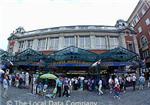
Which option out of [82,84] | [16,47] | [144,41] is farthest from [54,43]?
[144,41]

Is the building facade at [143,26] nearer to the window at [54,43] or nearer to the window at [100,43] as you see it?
the window at [100,43]

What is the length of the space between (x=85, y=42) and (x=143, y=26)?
14.1m

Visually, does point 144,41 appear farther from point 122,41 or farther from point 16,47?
point 16,47

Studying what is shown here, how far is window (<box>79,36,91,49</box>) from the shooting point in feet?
91.7

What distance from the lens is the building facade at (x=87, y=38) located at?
28.1 metres

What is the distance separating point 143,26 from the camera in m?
34.5

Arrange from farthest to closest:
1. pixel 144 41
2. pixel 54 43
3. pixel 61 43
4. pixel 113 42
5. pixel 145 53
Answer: pixel 144 41 → pixel 145 53 → pixel 54 43 → pixel 113 42 → pixel 61 43

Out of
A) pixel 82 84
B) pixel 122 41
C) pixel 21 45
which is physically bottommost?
pixel 82 84

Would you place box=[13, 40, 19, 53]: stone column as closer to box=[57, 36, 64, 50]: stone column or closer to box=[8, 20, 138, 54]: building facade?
box=[8, 20, 138, 54]: building facade

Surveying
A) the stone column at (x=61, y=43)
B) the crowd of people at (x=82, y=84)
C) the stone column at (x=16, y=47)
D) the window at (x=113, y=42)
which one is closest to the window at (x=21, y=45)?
the stone column at (x=16, y=47)

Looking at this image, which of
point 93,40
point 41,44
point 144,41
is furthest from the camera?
point 144,41

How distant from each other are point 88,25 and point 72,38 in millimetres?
3635

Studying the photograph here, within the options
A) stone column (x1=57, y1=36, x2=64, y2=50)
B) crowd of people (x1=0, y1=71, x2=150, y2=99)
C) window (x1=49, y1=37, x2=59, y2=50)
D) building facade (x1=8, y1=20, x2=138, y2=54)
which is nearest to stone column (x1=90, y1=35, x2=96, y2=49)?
building facade (x1=8, y1=20, x2=138, y2=54)

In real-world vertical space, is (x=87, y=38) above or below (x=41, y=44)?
above
